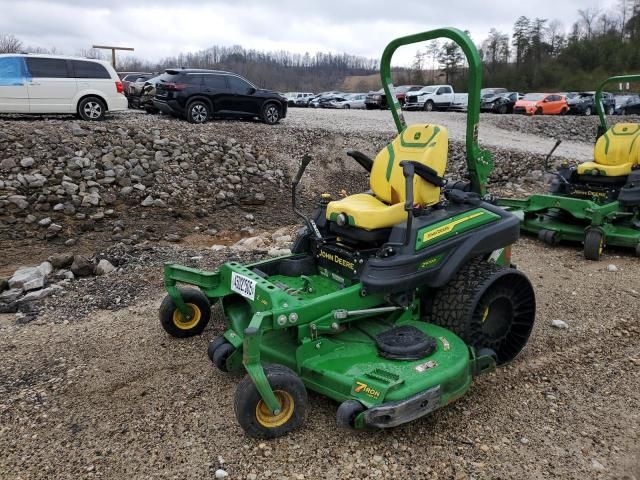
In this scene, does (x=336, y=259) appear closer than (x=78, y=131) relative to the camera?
Yes

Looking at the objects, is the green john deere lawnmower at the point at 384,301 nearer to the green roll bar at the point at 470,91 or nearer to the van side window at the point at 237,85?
the green roll bar at the point at 470,91

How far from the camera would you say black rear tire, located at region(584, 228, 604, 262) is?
7.71m

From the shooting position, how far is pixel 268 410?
3.71 meters

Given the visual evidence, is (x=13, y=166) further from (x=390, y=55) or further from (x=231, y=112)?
(x=390, y=55)

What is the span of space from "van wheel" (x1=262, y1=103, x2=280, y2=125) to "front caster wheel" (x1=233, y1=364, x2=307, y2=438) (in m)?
13.6

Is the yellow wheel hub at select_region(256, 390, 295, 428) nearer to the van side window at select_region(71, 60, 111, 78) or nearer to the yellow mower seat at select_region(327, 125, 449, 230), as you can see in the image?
the yellow mower seat at select_region(327, 125, 449, 230)

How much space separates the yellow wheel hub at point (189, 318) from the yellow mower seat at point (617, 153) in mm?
6454

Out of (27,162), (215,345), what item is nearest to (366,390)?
(215,345)

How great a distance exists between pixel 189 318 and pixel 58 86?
10.7 metres

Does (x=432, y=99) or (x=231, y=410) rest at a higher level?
(x=432, y=99)

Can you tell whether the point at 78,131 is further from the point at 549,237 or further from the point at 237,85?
the point at 549,237

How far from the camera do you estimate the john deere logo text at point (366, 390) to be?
3.61m

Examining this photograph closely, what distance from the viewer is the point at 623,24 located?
228 feet

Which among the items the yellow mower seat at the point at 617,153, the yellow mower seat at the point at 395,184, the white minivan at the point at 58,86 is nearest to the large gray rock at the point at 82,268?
the yellow mower seat at the point at 395,184
